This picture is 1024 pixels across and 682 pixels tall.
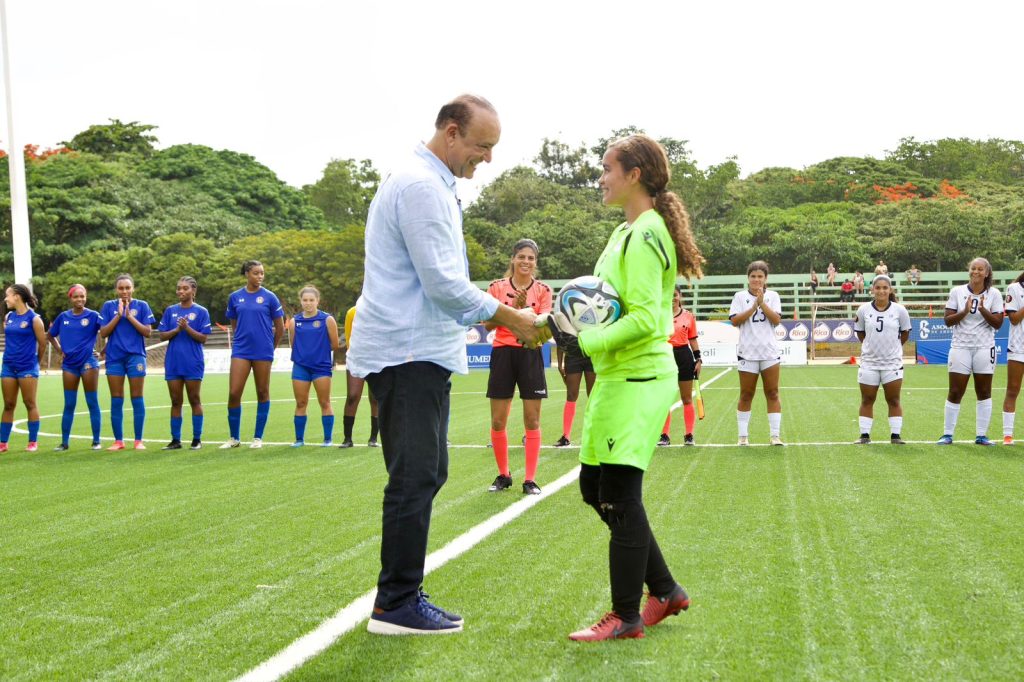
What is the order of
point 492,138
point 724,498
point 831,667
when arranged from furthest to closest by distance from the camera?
point 724,498
point 492,138
point 831,667

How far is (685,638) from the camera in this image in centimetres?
371

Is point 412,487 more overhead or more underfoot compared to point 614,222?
more underfoot

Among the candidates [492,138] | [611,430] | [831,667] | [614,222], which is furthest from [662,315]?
[614,222]

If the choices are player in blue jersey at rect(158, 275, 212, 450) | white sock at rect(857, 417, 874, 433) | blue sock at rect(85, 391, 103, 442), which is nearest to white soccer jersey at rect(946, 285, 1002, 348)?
white sock at rect(857, 417, 874, 433)

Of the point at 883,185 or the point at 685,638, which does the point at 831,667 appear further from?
the point at 883,185

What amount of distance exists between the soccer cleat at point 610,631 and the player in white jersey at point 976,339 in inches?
308

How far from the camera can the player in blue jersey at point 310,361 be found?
11.4 m

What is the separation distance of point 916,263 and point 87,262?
44754 millimetres

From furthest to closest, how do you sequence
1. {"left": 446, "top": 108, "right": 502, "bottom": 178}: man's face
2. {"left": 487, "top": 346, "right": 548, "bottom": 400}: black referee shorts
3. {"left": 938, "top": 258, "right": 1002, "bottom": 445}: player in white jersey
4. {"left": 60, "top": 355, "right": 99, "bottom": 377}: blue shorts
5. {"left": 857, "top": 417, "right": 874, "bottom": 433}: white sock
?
1. {"left": 60, "top": 355, "right": 99, "bottom": 377}: blue shorts
2. {"left": 857, "top": 417, "right": 874, "bottom": 433}: white sock
3. {"left": 938, "top": 258, "right": 1002, "bottom": 445}: player in white jersey
4. {"left": 487, "top": 346, "right": 548, "bottom": 400}: black referee shorts
5. {"left": 446, "top": 108, "right": 502, "bottom": 178}: man's face

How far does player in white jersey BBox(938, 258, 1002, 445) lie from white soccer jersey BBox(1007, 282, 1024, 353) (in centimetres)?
14

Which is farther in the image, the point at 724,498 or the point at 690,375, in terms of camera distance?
the point at 690,375

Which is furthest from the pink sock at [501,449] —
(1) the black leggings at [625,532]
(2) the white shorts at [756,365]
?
(1) the black leggings at [625,532]

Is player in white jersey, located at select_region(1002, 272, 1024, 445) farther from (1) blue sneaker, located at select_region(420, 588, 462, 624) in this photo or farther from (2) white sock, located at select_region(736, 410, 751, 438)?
(1) blue sneaker, located at select_region(420, 588, 462, 624)

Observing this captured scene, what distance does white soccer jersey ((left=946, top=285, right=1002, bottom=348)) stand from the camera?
10.4m
